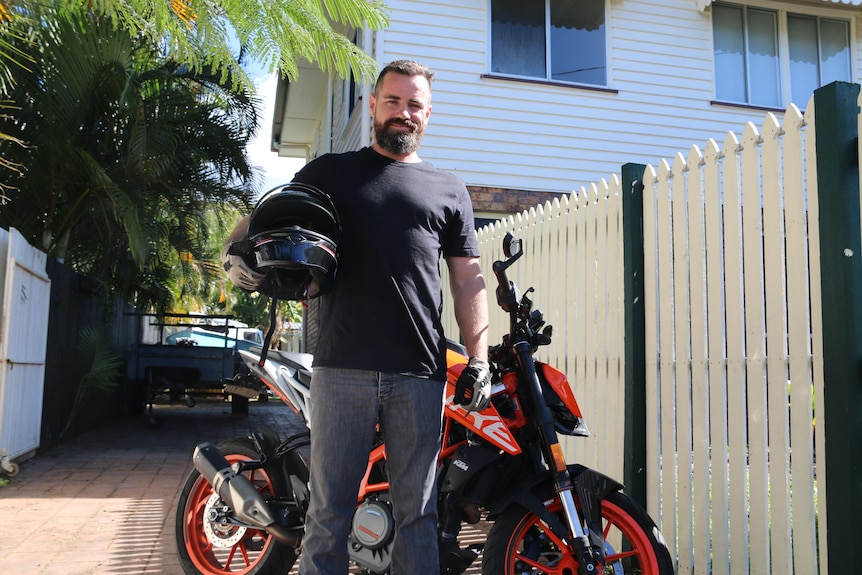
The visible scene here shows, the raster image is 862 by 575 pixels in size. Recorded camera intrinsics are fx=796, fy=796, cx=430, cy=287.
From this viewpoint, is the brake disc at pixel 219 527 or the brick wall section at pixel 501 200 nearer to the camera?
the brake disc at pixel 219 527

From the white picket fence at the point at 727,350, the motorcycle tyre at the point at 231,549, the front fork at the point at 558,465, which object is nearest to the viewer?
the front fork at the point at 558,465

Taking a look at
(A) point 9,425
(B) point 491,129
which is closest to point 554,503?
(A) point 9,425

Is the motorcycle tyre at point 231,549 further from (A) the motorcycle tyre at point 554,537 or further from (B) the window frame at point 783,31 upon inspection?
(B) the window frame at point 783,31

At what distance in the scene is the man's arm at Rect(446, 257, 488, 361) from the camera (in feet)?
9.27

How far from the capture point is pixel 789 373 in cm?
337

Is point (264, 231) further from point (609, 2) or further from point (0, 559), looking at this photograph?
point (609, 2)

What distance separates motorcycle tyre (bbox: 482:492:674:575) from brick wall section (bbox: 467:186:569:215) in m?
7.05

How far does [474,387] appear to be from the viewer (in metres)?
2.63

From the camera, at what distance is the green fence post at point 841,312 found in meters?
2.99

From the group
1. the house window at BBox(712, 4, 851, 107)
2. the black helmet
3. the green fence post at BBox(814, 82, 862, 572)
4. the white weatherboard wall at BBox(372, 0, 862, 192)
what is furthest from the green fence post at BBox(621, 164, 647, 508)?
the house window at BBox(712, 4, 851, 107)

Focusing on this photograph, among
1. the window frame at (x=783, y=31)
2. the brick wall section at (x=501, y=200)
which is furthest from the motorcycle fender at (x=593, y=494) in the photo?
the window frame at (x=783, y=31)

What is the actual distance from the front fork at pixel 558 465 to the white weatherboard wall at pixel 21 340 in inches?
212

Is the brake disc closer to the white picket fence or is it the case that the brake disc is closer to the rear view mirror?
the rear view mirror

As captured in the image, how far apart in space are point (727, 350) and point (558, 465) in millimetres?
1275
